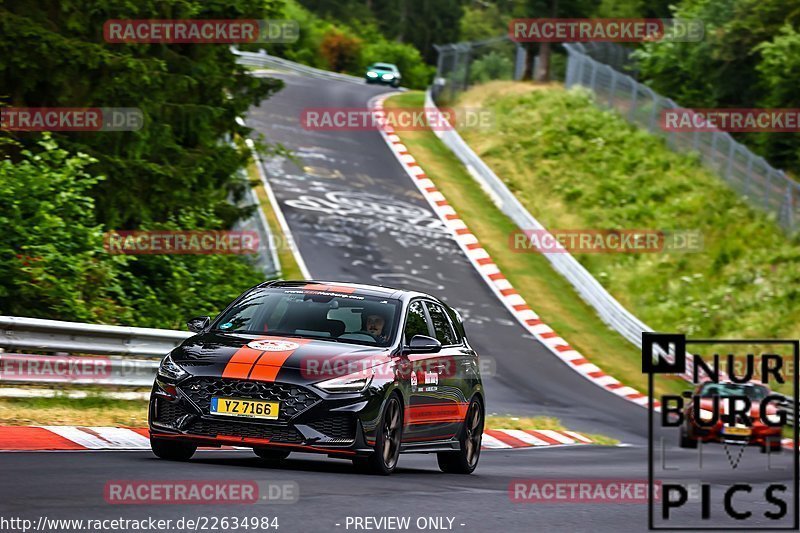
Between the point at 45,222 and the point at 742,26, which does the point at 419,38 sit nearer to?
the point at 742,26

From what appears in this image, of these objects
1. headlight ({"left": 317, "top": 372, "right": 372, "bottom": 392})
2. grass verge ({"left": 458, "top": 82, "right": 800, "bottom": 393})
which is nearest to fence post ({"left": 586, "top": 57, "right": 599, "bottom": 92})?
grass verge ({"left": 458, "top": 82, "right": 800, "bottom": 393})

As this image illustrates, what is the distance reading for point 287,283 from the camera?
490 inches

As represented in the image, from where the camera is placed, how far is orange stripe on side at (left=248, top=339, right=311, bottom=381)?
34.9 feet

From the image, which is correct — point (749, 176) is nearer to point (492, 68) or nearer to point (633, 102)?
point (633, 102)

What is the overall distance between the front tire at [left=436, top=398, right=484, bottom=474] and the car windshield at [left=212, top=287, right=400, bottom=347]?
1.78 m

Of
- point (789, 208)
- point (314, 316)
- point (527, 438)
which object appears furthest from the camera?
point (789, 208)

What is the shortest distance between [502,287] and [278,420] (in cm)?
2400

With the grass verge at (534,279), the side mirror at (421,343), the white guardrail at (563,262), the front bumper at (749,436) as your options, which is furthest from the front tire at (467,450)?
the white guardrail at (563,262)

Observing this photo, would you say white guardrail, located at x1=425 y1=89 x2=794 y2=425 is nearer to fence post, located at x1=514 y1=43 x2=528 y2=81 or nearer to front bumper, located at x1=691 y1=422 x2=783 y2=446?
front bumper, located at x1=691 y1=422 x2=783 y2=446

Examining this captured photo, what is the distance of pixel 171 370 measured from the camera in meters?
11.0

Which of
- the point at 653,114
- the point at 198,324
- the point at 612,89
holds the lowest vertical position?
the point at 198,324

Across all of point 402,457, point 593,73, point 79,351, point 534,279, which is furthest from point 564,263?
point 79,351

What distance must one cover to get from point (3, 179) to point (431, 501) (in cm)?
1102

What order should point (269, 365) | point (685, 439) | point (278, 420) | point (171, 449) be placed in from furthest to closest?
point (685, 439), point (171, 449), point (269, 365), point (278, 420)
